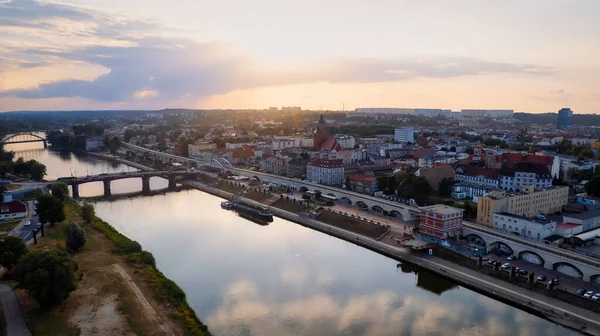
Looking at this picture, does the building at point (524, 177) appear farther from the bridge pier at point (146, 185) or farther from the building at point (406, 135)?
the building at point (406, 135)

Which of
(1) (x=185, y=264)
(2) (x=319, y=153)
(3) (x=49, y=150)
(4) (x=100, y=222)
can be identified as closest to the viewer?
(1) (x=185, y=264)

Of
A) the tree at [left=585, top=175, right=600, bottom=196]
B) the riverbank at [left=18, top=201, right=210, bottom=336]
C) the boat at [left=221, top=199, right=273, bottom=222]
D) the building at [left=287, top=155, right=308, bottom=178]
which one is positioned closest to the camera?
the riverbank at [left=18, top=201, right=210, bottom=336]

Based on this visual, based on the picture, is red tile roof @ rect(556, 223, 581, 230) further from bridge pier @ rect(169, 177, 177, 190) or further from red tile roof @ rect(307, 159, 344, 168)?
bridge pier @ rect(169, 177, 177, 190)

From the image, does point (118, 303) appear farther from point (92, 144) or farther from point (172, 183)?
point (92, 144)

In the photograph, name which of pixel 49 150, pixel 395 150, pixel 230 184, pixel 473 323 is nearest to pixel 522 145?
pixel 395 150

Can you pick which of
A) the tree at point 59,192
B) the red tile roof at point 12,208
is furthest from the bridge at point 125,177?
the red tile roof at point 12,208

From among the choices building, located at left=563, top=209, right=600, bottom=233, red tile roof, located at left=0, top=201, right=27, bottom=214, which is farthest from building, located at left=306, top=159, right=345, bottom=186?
red tile roof, located at left=0, top=201, right=27, bottom=214

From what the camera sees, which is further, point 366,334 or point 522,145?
point 522,145

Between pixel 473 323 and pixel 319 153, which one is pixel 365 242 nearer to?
pixel 473 323
